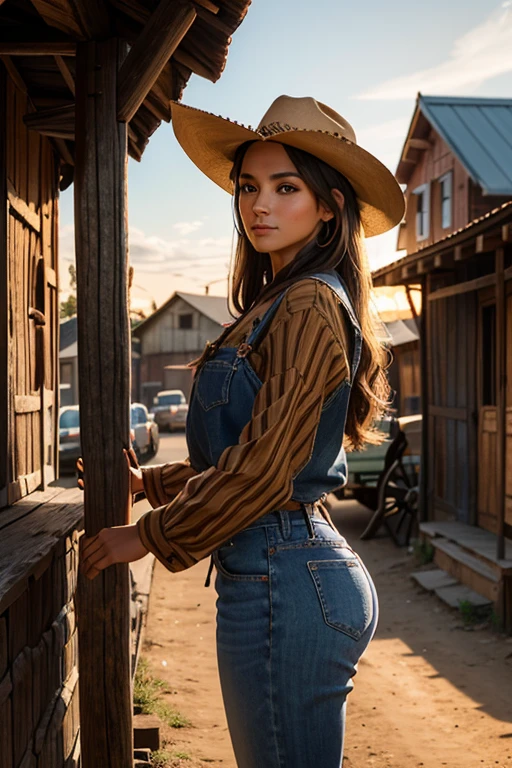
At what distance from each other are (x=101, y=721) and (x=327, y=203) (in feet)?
5.71

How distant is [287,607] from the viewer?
2.08m

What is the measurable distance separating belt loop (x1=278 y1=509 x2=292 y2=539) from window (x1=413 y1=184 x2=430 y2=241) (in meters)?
19.7

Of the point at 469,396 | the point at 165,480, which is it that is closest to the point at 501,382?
the point at 469,396

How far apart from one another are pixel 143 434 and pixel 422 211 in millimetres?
8520

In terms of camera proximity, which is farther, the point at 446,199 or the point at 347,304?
the point at 446,199

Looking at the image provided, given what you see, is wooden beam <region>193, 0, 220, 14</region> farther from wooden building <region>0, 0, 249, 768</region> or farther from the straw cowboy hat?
the straw cowboy hat

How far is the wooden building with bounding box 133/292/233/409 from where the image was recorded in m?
54.7

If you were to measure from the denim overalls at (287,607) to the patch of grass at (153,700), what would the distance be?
11.3 feet

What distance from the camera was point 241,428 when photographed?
7.18ft

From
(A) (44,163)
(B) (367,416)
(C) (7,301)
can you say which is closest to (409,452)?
(A) (44,163)

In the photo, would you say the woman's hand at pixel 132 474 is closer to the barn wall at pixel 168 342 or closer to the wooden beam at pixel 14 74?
the wooden beam at pixel 14 74

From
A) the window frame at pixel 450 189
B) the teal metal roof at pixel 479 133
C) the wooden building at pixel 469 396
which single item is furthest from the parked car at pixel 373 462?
the window frame at pixel 450 189

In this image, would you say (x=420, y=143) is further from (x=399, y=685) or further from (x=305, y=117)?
(x=305, y=117)

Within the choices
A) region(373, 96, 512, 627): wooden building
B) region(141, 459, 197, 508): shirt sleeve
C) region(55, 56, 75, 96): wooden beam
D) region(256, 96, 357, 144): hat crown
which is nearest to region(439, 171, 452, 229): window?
region(373, 96, 512, 627): wooden building
